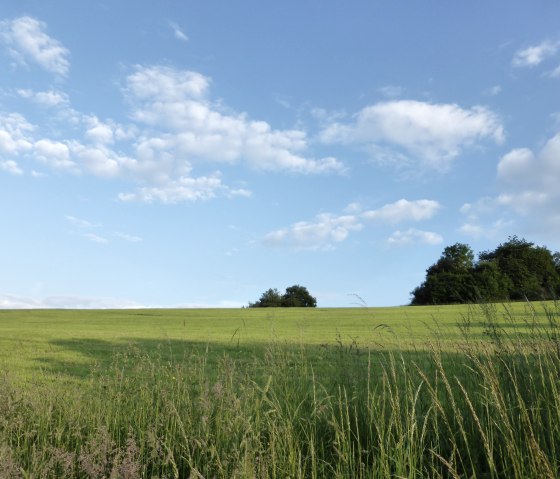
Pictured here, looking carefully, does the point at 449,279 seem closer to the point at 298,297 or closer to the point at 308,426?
the point at 298,297

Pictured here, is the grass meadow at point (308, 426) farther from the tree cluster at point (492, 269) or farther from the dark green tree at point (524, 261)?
the dark green tree at point (524, 261)

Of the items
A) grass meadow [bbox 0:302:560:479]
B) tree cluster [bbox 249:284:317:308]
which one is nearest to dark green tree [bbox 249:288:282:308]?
tree cluster [bbox 249:284:317:308]

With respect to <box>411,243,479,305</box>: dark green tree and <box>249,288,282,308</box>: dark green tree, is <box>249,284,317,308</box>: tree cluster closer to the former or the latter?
<box>249,288,282,308</box>: dark green tree

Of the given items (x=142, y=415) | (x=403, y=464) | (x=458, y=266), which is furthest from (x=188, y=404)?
(x=458, y=266)

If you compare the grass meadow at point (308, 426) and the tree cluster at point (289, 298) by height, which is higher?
the tree cluster at point (289, 298)

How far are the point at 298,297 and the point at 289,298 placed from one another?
1.40m

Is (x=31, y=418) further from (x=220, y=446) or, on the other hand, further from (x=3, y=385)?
(x=220, y=446)

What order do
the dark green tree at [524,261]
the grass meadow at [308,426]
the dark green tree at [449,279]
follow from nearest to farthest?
the grass meadow at [308,426]
the dark green tree at [449,279]
the dark green tree at [524,261]

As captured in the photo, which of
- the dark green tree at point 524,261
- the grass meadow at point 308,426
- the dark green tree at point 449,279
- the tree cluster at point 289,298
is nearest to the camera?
the grass meadow at point 308,426

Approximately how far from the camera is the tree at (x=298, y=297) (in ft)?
245

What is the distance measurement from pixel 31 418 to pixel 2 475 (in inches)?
72.4

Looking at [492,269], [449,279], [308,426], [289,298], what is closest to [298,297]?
[289,298]

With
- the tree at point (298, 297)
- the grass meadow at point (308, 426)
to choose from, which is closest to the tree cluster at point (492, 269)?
the tree at point (298, 297)

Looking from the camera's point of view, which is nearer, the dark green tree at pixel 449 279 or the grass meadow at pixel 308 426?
the grass meadow at pixel 308 426
